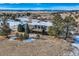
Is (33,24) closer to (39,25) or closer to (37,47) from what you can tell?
(39,25)

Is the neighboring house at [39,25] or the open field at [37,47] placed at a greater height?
the neighboring house at [39,25]

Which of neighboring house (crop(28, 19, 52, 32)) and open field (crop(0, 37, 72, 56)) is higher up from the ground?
neighboring house (crop(28, 19, 52, 32))

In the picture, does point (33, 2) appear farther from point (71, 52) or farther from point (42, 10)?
point (71, 52)

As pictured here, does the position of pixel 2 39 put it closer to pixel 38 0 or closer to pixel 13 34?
pixel 13 34

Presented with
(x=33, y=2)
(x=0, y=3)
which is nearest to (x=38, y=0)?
(x=33, y=2)

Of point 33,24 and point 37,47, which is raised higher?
point 33,24

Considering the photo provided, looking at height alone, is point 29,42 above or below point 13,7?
below

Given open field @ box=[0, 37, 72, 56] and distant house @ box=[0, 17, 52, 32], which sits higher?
distant house @ box=[0, 17, 52, 32]

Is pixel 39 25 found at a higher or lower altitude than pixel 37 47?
higher

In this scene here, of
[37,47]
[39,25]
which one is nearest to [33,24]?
[39,25]

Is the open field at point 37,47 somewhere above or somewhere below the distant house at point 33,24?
below
